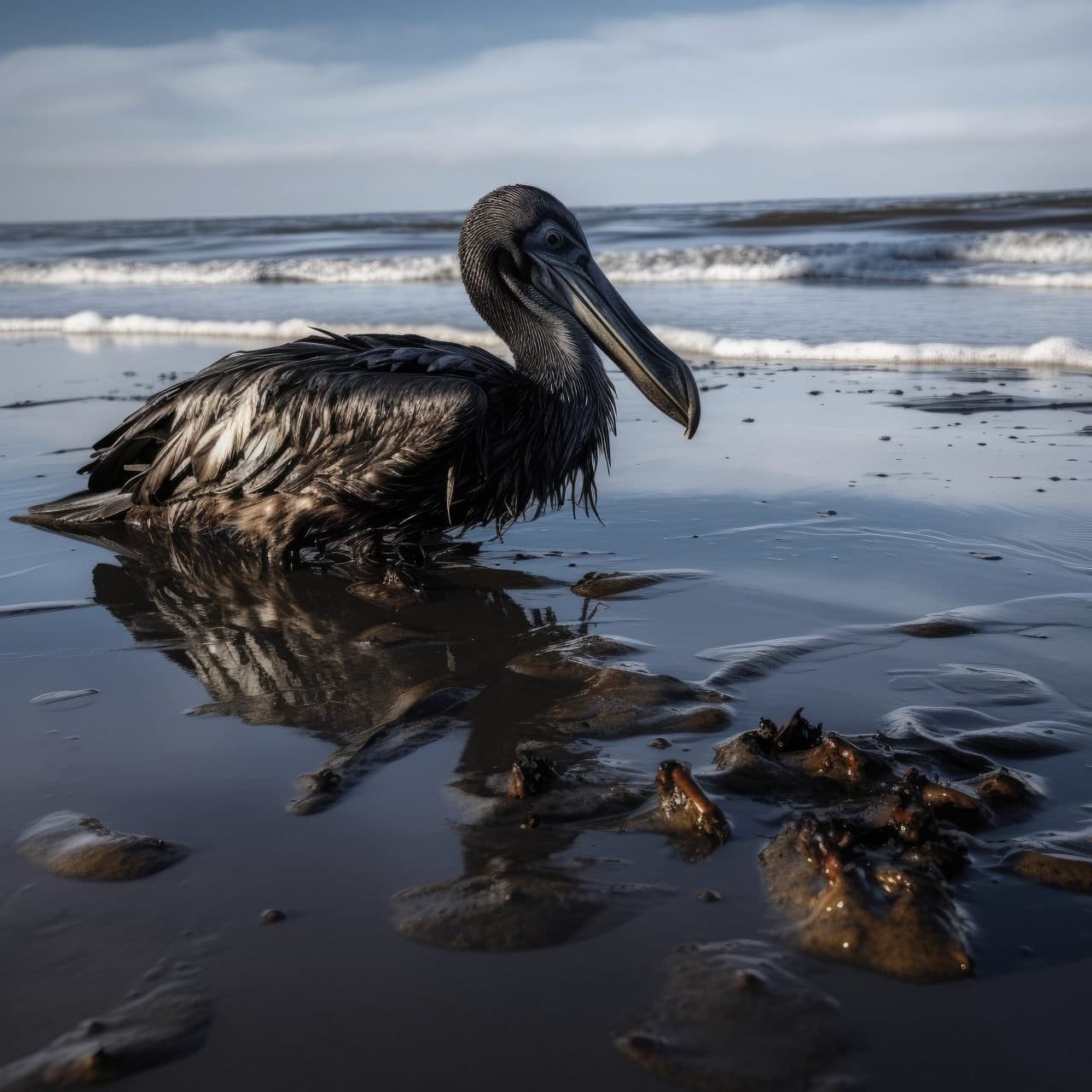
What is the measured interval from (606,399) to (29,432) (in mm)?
4503

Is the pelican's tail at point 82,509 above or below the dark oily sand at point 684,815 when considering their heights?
above

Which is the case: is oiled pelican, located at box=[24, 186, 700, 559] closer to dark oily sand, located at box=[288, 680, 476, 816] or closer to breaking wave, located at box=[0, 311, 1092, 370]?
dark oily sand, located at box=[288, 680, 476, 816]

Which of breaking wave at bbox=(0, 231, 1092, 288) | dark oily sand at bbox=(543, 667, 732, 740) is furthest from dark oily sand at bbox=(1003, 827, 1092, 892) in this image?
breaking wave at bbox=(0, 231, 1092, 288)

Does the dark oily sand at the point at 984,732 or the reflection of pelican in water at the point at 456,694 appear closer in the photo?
the reflection of pelican in water at the point at 456,694

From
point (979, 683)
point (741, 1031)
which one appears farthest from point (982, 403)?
point (741, 1031)

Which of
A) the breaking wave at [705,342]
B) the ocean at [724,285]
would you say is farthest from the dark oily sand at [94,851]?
the ocean at [724,285]

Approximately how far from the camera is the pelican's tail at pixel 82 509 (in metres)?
5.43

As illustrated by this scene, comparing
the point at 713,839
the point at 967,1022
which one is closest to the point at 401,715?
the point at 713,839

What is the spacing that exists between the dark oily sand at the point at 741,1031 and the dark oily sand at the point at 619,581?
2.36 metres

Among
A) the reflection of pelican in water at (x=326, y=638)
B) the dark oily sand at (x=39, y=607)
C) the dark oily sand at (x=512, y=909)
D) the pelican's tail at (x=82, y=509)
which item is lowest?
the reflection of pelican in water at (x=326, y=638)

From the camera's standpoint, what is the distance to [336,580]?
4.83 metres

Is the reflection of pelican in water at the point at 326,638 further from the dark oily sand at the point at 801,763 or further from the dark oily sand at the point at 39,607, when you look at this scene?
the dark oily sand at the point at 801,763

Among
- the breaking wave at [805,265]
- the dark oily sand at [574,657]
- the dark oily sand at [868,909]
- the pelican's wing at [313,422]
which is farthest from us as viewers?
the breaking wave at [805,265]

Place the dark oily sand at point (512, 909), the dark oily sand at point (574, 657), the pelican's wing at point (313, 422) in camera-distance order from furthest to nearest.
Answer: the pelican's wing at point (313, 422) < the dark oily sand at point (574, 657) < the dark oily sand at point (512, 909)
